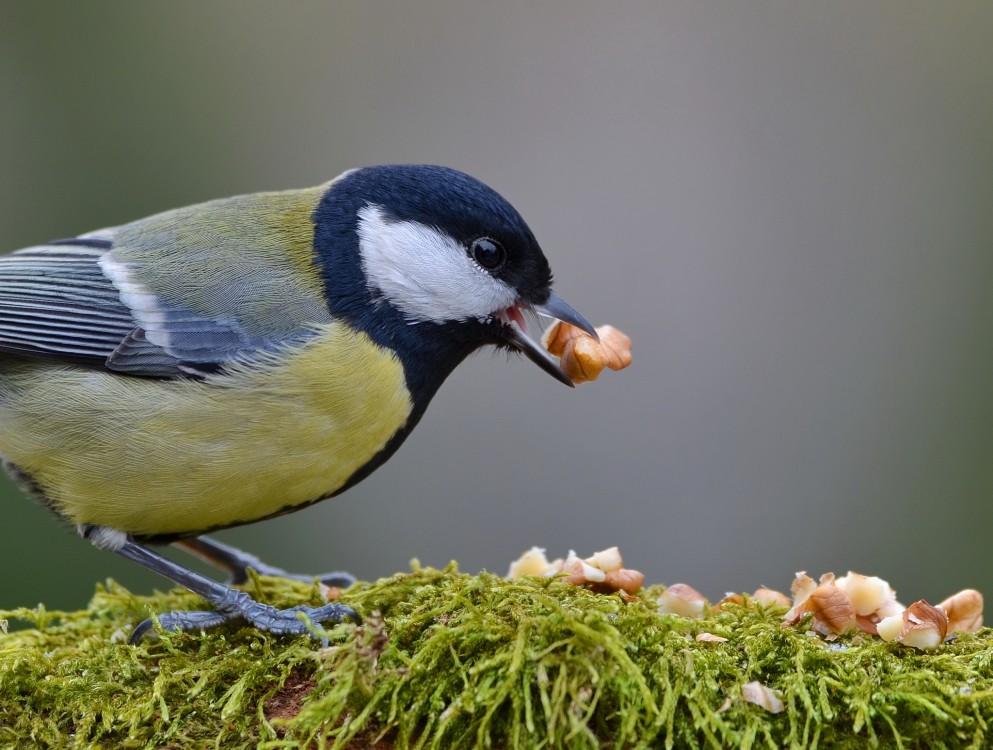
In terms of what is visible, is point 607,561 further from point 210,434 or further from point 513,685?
point 210,434

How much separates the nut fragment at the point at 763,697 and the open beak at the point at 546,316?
40.6 inches

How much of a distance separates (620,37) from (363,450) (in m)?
4.22

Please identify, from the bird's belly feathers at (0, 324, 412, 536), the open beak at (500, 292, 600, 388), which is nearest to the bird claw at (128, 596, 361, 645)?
the bird's belly feathers at (0, 324, 412, 536)

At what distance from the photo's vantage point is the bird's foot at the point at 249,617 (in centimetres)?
192

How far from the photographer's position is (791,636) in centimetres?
168

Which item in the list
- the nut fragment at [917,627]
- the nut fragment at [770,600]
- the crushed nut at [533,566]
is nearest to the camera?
the nut fragment at [917,627]

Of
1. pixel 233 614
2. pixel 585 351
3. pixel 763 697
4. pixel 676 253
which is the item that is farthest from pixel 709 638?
pixel 676 253

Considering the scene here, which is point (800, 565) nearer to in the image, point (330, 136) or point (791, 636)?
point (791, 636)

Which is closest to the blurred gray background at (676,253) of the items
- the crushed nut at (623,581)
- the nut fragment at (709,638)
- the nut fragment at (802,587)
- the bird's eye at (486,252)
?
the bird's eye at (486,252)

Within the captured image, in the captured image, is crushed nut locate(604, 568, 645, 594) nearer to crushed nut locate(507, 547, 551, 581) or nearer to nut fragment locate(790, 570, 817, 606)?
crushed nut locate(507, 547, 551, 581)

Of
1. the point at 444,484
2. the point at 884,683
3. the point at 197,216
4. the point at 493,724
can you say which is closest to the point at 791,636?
the point at 884,683

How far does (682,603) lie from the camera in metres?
1.94

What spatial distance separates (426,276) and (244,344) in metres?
0.48

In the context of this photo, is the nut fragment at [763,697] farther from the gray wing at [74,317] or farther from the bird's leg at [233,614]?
the gray wing at [74,317]
